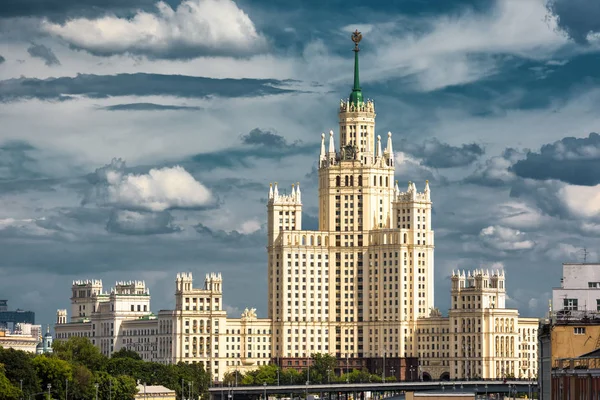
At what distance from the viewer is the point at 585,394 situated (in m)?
158

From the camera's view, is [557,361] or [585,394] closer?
[585,394]

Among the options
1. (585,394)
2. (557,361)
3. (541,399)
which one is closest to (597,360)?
(585,394)

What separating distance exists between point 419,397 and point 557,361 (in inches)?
601

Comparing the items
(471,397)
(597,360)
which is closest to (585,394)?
(597,360)

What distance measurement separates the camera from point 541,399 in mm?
199750

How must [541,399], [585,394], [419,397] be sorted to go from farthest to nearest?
1. [541,399]
2. [419,397]
3. [585,394]

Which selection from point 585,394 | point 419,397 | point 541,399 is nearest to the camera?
point 585,394

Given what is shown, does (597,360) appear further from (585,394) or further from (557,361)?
(557,361)

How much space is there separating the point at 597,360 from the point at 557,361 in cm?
2260

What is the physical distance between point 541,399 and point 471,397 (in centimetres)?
2107

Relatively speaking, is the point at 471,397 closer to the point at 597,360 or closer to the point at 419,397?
the point at 419,397

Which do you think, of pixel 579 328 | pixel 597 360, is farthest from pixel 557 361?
pixel 597 360

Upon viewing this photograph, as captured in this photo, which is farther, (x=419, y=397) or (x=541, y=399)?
(x=541, y=399)

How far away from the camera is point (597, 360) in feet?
528
